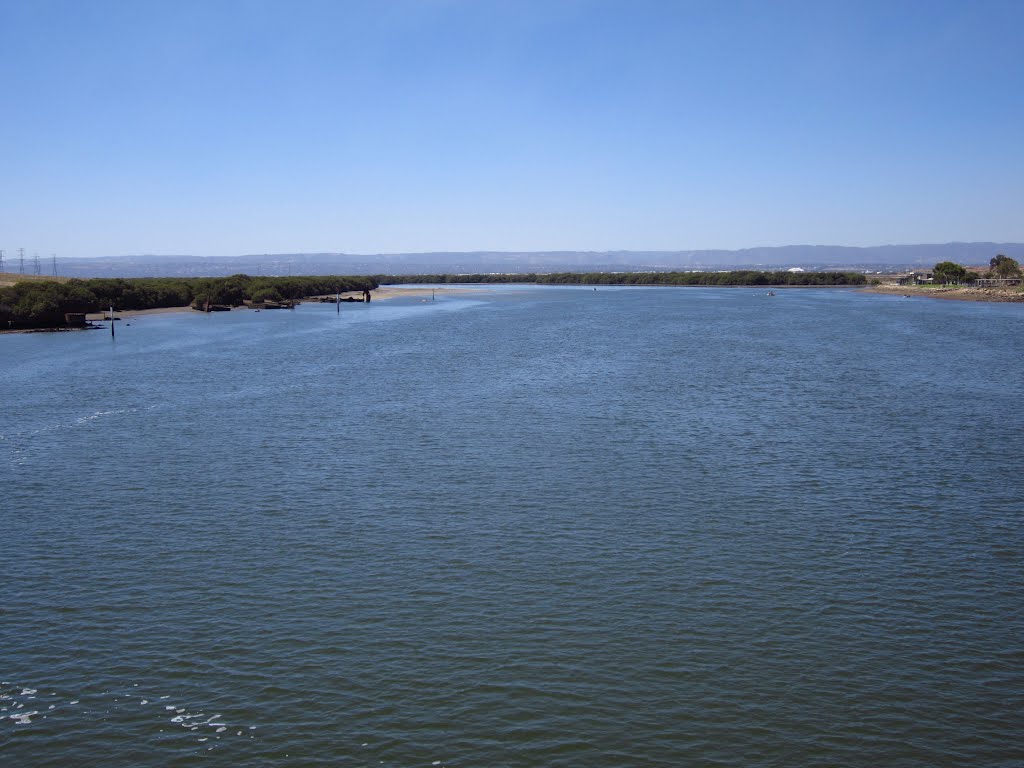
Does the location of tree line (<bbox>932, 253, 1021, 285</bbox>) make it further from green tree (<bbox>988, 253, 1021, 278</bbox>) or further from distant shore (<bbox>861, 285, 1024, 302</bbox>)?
distant shore (<bbox>861, 285, 1024, 302</bbox>)

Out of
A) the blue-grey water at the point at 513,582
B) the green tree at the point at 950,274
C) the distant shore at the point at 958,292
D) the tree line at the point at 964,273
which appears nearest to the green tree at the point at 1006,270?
the tree line at the point at 964,273

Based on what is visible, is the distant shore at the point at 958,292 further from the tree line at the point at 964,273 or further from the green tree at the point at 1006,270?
the green tree at the point at 1006,270

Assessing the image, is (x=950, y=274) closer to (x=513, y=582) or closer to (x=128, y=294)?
(x=128, y=294)

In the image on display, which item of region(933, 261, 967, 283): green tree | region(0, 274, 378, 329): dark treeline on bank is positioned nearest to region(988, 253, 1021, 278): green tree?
region(933, 261, 967, 283): green tree

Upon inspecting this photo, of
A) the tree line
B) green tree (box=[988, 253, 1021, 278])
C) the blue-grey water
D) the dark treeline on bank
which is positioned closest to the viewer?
the blue-grey water

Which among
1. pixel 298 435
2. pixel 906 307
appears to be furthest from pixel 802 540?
pixel 906 307

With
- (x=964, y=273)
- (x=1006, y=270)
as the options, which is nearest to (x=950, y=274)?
(x=964, y=273)
